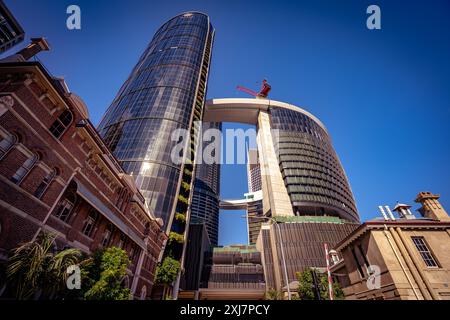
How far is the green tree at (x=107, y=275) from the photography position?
1227 centimetres

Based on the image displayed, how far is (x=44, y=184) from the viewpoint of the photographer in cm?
1300

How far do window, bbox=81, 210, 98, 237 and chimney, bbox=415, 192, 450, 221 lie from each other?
3224cm

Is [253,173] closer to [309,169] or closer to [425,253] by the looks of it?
[309,169]

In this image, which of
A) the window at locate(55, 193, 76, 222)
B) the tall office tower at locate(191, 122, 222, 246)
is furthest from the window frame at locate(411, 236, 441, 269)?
the tall office tower at locate(191, 122, 222, 246)

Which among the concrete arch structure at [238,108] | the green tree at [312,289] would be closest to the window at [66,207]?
the green tree at [312,289]

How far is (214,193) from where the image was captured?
433 feet

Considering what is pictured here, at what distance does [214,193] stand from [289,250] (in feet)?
284

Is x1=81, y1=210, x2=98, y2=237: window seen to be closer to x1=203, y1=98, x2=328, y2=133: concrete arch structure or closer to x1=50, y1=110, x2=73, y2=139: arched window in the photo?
x1=50, y1=110, x2=73, y2=139: arched window

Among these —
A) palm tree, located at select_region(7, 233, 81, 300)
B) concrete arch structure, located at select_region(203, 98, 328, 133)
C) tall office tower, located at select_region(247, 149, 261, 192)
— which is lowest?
palm tree, located at select_region(7, 233, 81, 300)

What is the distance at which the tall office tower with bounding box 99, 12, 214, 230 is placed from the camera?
140 feet

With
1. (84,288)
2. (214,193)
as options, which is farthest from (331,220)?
(214,193)

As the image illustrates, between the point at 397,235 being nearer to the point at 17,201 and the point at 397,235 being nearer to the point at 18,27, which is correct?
the point at 17,201

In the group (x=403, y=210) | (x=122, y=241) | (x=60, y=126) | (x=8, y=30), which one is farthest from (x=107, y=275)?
(x=8, y=30)

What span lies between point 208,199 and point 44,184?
368 feet
